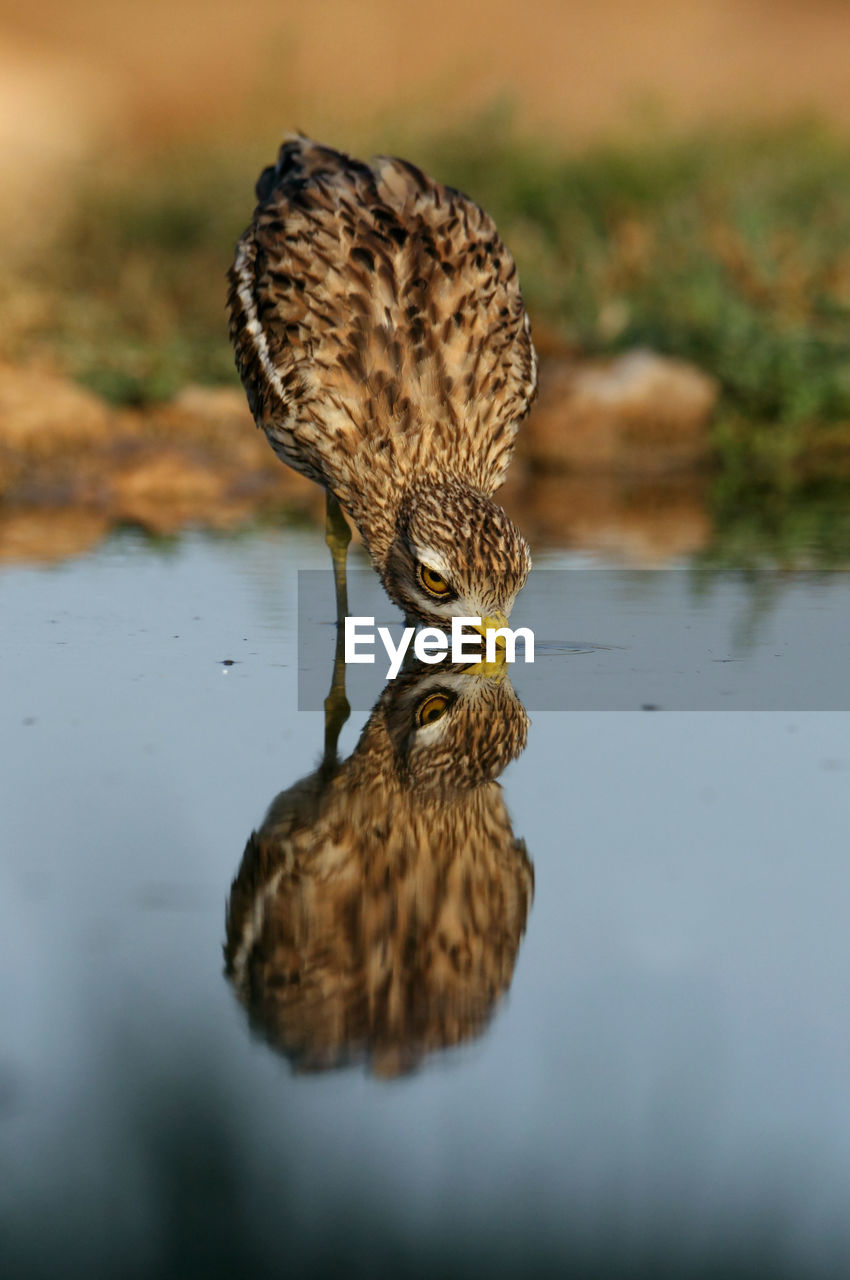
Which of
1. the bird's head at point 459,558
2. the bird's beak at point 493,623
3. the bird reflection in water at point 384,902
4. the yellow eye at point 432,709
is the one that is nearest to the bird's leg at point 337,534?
the bird's head at point 459,558

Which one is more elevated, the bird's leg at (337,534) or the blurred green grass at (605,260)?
the blurred green grass at (605,260)

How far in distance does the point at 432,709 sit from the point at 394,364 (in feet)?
5.86

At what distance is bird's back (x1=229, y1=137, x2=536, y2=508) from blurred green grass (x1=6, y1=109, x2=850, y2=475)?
4481mm

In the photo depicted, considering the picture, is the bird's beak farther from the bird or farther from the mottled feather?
the mottled feather

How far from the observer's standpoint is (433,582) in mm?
6066

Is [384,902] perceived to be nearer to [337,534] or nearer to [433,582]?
[433,582]

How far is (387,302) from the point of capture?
693cm

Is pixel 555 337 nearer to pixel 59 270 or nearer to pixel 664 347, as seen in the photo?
pixel 664 347

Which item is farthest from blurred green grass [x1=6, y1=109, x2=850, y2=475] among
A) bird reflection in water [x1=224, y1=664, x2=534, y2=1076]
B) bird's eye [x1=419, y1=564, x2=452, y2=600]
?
bird reflection in water [x1=224, y1=664, x2=534, y2=1076]

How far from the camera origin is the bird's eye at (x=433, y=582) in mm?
6008

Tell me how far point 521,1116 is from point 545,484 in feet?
28.0

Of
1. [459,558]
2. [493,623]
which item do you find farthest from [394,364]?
[493,623]

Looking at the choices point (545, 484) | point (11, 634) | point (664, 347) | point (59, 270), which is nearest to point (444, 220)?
point (11, 634)

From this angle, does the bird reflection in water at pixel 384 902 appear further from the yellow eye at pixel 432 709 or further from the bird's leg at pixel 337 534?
the bird's leg at pixel 337 534
